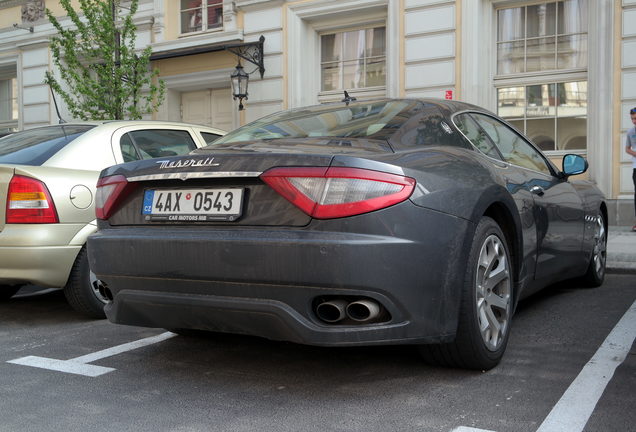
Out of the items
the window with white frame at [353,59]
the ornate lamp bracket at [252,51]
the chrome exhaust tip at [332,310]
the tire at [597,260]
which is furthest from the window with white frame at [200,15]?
the chrome exhaust tip at [332,310]

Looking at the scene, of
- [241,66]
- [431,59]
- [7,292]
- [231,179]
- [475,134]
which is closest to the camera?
[231,179]

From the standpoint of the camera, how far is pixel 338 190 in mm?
2598

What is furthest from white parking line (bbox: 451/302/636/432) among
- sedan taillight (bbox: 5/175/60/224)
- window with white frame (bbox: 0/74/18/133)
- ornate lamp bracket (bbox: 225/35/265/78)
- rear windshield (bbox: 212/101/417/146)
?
window with white frame (bbox: 0/74/18/133)

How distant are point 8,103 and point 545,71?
14.4 m

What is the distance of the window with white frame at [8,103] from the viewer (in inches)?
736

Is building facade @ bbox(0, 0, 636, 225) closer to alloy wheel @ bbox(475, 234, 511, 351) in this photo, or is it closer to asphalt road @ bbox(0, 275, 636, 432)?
asphalt road @ bbox(0, 275, 636, 432)

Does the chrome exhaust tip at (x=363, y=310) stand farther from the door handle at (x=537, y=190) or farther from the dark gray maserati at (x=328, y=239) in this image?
the door handle at (x=537, y=190)

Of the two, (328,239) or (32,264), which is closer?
(328,239)

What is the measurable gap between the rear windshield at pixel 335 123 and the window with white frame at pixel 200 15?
11817 mm

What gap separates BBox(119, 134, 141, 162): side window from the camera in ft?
16.0

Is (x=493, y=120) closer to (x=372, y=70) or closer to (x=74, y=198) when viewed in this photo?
(x=74, y=198)

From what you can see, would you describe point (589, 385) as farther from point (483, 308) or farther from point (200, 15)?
point (200, 15)

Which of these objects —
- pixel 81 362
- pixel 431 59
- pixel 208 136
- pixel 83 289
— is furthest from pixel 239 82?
pixel 81 362

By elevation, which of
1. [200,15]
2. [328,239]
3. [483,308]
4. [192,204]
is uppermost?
[200,15]
